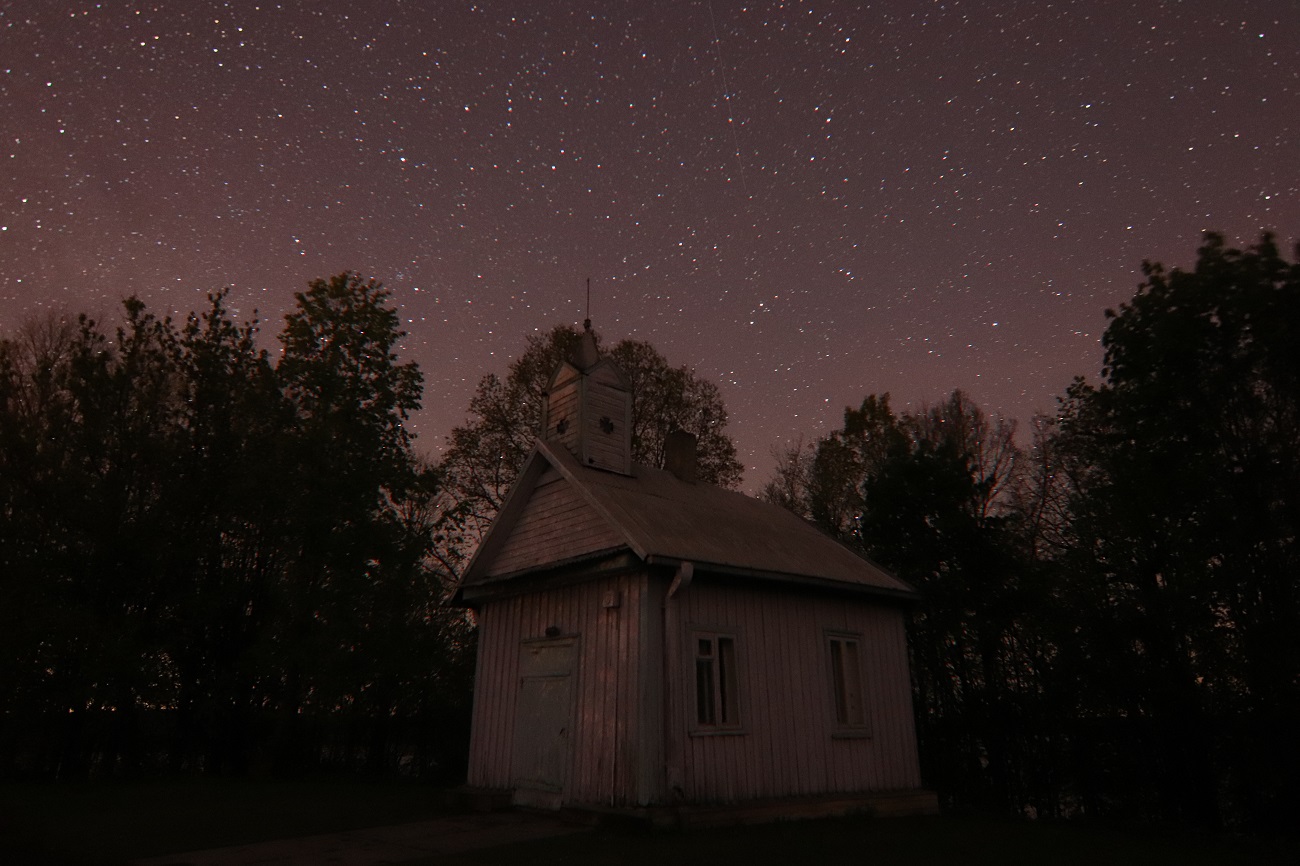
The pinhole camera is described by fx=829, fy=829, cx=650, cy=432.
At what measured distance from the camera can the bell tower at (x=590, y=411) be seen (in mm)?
16281

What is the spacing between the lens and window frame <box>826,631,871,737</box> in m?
15.1

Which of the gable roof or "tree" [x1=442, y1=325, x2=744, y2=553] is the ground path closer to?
the gable roof

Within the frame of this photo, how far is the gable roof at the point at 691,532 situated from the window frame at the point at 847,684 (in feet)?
3.51

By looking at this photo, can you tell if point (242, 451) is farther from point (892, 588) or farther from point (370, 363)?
point (892, 588)

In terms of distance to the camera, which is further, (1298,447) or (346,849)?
(1298,447)

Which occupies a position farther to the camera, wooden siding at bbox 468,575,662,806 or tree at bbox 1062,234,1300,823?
tree at bbox 1062,234,1300,823

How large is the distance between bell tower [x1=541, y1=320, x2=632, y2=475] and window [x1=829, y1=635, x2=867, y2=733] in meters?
5.31

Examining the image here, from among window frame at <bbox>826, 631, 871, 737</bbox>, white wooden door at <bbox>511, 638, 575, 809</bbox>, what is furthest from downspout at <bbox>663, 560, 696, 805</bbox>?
window frame at <bbox>826, 631, 871, 737</bbox>

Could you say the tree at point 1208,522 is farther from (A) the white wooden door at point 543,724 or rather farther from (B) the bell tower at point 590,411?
(A) the white wooden door at point 543,724

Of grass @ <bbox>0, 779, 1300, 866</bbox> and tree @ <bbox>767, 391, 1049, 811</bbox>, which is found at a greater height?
tree @ <bbox>767, 391, 1049, 811</bbox>

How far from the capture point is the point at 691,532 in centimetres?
1445

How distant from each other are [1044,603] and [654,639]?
14757 millimetres

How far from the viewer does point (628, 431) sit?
17.0 metres

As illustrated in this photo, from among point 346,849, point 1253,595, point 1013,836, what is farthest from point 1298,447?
point 346,849
